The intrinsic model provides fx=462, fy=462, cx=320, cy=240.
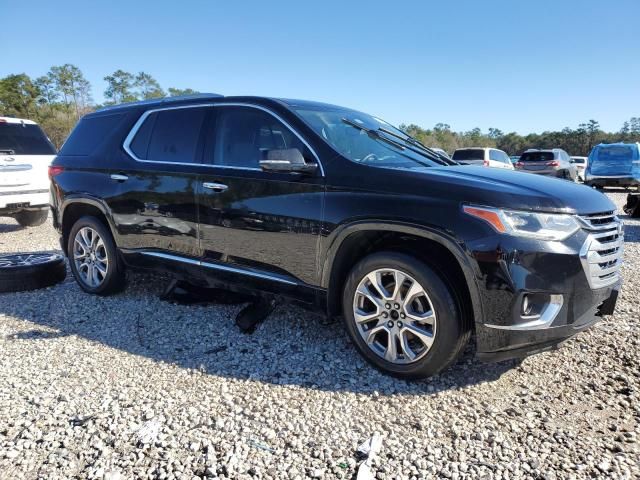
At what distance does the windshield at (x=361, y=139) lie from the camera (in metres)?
3.37

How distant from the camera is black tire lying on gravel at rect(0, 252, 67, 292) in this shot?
190 inches

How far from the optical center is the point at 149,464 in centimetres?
221

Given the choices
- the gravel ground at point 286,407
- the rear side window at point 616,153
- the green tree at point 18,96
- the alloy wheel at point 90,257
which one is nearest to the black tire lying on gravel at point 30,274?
the alloy wheel at point 90,257

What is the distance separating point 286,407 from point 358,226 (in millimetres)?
1190

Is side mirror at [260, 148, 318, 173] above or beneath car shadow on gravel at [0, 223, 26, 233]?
above

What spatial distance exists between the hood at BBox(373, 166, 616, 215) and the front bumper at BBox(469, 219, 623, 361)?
0.20 metres

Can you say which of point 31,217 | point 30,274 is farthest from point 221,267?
point 31,217

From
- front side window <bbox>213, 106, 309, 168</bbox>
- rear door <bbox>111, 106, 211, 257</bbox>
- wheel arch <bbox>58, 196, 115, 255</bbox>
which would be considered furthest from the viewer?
wheel arch <bbox>58, 196, 115, 255</bbox>

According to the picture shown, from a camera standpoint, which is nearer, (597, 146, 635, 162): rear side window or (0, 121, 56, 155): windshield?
(0, 121, 56, 155): windshield

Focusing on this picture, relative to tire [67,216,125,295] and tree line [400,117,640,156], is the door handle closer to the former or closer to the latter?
tire [67,216,125,295]

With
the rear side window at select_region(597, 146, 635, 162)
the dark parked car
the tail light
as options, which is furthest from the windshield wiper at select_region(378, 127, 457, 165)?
the dark parked car

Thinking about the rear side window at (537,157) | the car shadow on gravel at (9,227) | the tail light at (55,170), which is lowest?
the car shadow on gravel at (9,227)

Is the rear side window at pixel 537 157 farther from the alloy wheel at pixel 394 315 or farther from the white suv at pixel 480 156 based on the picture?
the alloy wheel at pixel 394 315

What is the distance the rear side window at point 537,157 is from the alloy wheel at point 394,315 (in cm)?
1814
